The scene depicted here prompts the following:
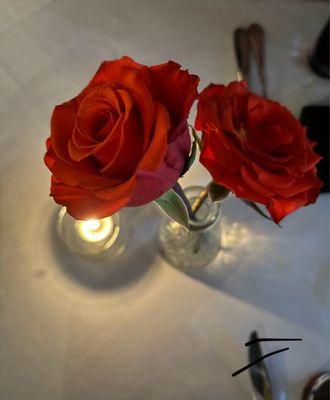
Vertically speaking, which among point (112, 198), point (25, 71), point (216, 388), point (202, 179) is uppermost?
point (25, 71)

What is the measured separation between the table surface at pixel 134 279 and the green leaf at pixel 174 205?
0.71ft

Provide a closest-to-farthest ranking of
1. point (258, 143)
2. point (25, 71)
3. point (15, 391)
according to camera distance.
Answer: point (258, 143)
point (15, 391)
point (25, 71)

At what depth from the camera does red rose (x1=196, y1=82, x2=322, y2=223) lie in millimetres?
395

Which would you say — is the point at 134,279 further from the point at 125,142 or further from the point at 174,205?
the point at 125,142

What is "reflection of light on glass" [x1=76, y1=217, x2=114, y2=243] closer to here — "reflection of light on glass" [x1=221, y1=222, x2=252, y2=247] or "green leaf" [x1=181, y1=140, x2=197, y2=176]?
"reflection of light on glass" [x1=221, y1=222, x2=252, y2=247]

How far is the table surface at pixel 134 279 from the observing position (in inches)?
23.3

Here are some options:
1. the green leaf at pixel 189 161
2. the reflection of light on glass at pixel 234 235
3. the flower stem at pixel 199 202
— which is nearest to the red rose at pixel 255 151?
the green leaf at pixel 189 161

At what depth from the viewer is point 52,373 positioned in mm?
589

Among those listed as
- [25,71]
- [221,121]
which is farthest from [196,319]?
[25,71]

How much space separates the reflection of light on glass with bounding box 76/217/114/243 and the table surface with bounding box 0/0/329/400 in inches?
1.5

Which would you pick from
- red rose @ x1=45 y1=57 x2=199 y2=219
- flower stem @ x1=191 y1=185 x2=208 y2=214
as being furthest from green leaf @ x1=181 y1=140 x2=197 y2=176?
flower stem @ x1=191 y1=185 x2=208 y2=214

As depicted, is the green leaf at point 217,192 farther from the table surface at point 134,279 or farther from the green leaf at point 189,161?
the table surface at point 134,279

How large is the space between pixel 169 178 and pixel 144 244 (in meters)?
0.31

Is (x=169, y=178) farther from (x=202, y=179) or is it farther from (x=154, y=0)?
(x=154, y=0)
